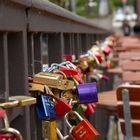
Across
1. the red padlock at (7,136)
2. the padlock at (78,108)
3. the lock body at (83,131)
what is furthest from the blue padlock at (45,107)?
the red padlock at (7,136)

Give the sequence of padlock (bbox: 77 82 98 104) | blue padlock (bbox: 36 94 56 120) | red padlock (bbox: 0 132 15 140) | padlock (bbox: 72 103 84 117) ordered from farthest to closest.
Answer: padlock (bbox: 72 103 84 117) < padlock (bbox: 77 82 98 104) < blue padlock (bbox: 36 94 56 120) < red padlock (bbox: 0 132 15 140)

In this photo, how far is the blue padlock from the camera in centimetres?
141

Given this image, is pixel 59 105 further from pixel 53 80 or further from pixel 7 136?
pixel 7 136

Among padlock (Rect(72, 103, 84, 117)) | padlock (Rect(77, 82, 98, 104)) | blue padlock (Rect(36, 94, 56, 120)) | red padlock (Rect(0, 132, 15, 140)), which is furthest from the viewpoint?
padlock (Rect(72, 103, 84, 117))

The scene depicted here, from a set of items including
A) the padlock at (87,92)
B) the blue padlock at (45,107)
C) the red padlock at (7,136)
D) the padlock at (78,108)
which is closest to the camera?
the red padlock at (7,136)

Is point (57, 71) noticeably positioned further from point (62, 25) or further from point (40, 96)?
point (62, 25)

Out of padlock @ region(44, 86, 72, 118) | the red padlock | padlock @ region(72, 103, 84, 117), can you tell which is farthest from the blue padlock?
the red padlock

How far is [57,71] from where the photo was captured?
159 centimetres

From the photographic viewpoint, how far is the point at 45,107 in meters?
1.42

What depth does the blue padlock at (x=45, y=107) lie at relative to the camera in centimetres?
141

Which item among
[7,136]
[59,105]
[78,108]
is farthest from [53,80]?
[7,136]

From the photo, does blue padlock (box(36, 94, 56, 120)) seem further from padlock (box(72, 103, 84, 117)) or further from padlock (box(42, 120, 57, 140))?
padlock (box(72, 103, 84, 117))

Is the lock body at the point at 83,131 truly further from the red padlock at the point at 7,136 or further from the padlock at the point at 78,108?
the red padlock at the point at 7,136

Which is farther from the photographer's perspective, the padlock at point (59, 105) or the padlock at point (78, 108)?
the padlock at point (78, 108)
